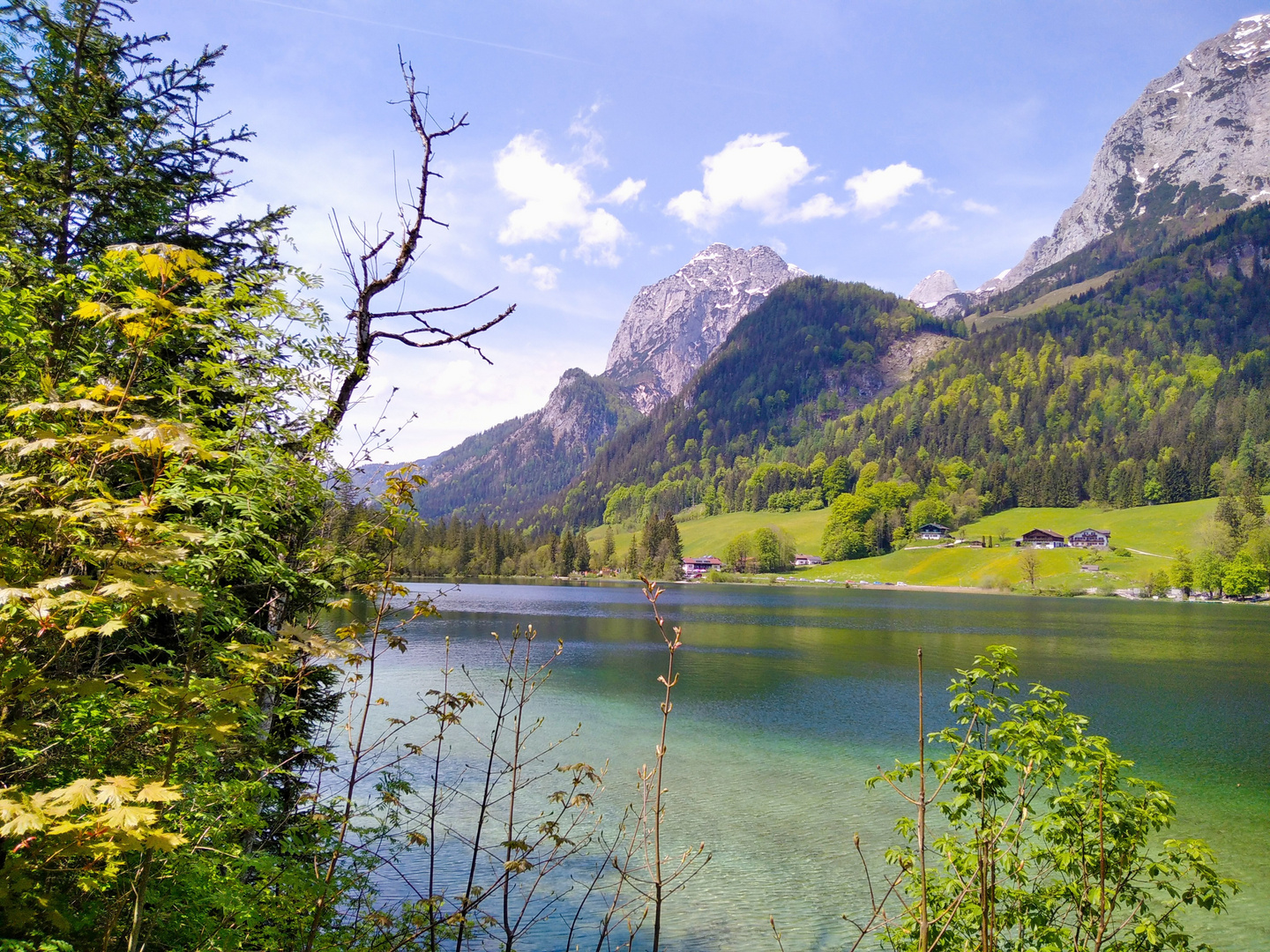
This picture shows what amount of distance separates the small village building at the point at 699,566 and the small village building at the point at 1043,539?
61749mm

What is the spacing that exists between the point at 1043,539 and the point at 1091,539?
797 centimetres

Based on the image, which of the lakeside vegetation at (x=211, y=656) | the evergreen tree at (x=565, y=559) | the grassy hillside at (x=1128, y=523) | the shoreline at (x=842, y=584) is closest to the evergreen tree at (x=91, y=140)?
the lakeside vegetation at (x=211, y=656)

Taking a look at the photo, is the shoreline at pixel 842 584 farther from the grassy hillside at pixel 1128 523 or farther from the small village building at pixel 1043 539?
the small village building at pixel 1043 539

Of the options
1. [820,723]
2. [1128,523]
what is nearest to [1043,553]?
[1128,523]

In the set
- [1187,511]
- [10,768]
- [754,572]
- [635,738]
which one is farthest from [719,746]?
[1187,511]

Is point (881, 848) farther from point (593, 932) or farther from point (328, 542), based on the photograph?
point (328, 542)

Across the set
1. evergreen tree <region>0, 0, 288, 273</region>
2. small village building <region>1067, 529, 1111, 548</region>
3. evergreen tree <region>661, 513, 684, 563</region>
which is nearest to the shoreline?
evergreen tree <region>661, 513, 684, 563</region>

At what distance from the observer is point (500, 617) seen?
5166 cm

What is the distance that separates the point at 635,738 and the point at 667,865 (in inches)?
319

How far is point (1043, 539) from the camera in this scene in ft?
430

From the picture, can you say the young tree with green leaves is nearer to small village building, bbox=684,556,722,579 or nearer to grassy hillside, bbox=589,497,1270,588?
grassy hillside, bbox=589,497,1270,588

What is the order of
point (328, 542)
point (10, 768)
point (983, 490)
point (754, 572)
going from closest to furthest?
1. point (10, 768)
2. point (328, 542)
3. point (754, 572)
4. point (983, 490)

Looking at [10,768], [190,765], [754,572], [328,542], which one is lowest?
[754,572]

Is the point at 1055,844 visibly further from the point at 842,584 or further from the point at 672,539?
the point at 672,539
